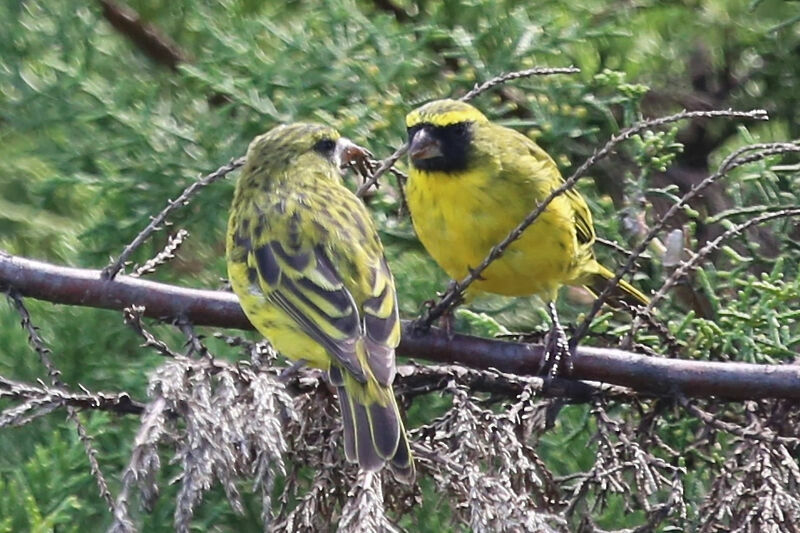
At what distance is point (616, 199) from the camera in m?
5.09

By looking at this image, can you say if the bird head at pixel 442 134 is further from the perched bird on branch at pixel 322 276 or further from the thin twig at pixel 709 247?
the thin twig at pixel 709 247

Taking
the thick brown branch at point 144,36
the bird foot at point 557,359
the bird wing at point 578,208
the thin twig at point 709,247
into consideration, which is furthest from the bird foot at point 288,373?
the thick brown branch at point 144,36

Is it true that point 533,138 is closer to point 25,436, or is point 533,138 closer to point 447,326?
point 447,326

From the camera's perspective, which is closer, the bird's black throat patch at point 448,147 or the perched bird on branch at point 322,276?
the perched bird on branch at point 322,276

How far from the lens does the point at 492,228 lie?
3967 millimetres

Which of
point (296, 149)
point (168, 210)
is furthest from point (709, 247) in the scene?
point (296, 149)

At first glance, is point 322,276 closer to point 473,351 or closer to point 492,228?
point 473,351

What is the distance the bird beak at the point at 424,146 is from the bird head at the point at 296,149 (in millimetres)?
209

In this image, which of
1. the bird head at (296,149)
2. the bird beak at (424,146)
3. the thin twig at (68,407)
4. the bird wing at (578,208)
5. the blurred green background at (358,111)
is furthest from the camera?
the blurred green background at (358,111)

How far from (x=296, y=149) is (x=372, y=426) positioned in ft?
4.86

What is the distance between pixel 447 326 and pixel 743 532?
3.14 ft

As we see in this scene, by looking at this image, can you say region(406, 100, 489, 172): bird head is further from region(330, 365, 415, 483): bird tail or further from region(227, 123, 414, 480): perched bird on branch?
region(330, 365, 415, 483): bird tail

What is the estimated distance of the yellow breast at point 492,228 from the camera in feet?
12.9

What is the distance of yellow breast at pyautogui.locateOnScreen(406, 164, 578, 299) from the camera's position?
3936 mm
